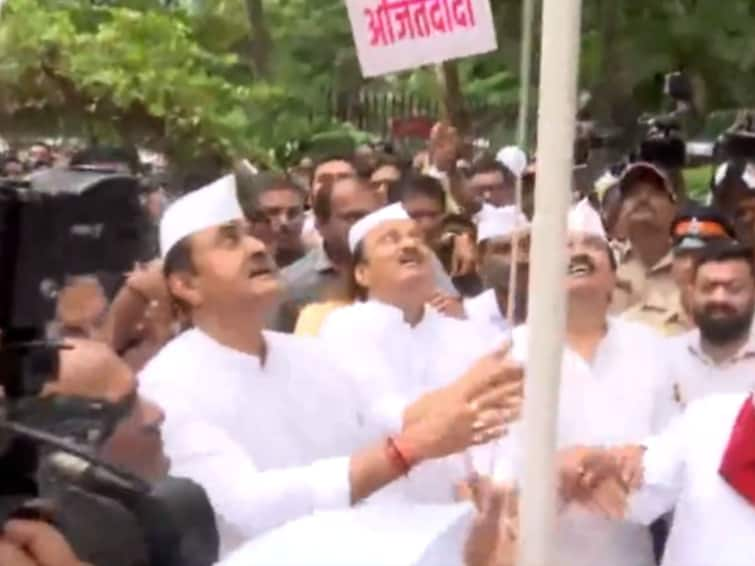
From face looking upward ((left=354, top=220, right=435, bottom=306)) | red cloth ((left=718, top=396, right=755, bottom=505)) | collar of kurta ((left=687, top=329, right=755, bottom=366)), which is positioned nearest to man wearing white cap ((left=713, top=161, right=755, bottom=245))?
collar of kurta ((left=687, top=329, right=755, bottom=366))

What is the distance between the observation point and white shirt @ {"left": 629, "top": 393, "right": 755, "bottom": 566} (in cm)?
279

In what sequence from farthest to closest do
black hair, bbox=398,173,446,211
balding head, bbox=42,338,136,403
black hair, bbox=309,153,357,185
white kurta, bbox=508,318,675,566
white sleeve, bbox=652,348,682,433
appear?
black hair, bbox=309,153,357,185 < black hair, bbox=398,173,446,211 < white sleeve, bbox=652,348,682,433 < white kurta, bbox=508,318,675,566 < balding head, bbox=42,338,136,403

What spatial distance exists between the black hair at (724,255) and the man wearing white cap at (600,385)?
9.1 inches

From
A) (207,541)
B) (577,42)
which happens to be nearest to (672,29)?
(577,42)

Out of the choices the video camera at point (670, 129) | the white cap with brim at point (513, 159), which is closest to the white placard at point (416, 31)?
the white cap with brim at point (513, 159)

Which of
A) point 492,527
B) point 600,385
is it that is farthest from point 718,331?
point 492,527

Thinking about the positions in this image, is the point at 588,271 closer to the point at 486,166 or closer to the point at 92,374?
the point at 486,166

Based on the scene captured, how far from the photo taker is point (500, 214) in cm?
369

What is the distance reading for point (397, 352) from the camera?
9.78 feet

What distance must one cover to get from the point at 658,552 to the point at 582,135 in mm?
932

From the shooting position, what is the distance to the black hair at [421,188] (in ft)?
11.9

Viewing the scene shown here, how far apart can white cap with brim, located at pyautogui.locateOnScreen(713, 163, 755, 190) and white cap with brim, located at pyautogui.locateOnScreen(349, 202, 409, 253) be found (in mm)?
1266

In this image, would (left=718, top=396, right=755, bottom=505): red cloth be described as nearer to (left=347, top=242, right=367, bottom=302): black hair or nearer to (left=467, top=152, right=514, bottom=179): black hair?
(left=347, top=242, right=367, bottom=302): black hair

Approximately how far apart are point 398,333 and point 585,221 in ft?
1.46
